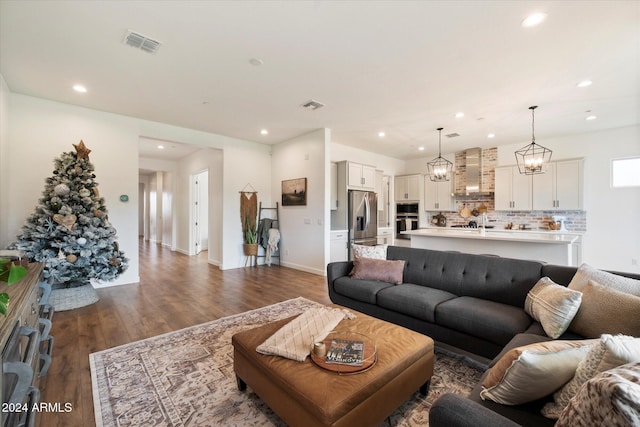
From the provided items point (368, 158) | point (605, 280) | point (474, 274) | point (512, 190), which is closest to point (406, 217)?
point (368, 158)

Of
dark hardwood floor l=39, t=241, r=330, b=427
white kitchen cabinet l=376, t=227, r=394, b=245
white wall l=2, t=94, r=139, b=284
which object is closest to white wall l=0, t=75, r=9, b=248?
white wall l=2, t=94, r=139, b=284

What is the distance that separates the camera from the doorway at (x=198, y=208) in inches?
306

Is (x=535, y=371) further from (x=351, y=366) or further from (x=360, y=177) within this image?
(x=360, y=177)

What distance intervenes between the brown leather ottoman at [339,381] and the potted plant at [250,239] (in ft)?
14.0

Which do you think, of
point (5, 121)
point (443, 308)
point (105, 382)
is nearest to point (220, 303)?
point (105, 382)

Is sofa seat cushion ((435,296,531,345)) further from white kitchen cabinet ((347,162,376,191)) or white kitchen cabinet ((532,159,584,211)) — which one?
white kitchen cabinet ((532,159,584,211))

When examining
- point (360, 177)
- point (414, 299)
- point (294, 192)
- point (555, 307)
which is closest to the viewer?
point (555, 307)

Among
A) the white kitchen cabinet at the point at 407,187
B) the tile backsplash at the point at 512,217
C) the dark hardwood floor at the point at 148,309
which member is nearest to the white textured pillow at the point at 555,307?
the dark hardwood floor at the point at 148,309

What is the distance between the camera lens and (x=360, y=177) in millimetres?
6398

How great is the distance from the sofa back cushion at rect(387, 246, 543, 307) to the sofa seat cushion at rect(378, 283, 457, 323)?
15 cm

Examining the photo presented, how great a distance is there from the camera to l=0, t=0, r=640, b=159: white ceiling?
2268 mm

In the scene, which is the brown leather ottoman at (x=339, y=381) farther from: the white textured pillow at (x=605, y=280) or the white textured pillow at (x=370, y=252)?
the white textured pillow at (x=370, y=252)

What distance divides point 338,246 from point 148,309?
360 cm

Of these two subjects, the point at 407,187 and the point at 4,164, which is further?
the point at 407,187
